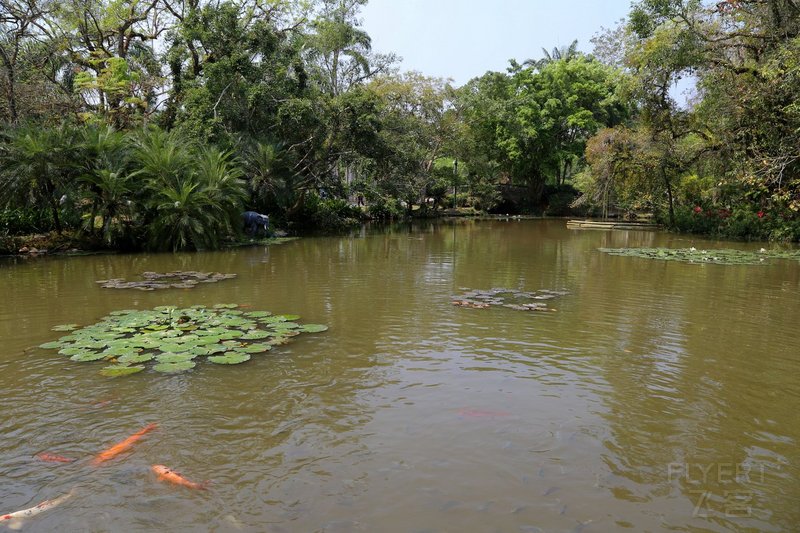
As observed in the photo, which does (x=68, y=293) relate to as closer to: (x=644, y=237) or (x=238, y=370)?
(x=238, y=370)

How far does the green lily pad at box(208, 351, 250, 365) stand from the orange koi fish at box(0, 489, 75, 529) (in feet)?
7.39

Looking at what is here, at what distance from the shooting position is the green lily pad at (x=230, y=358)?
545 cm

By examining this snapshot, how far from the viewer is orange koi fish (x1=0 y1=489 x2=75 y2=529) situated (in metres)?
2.97

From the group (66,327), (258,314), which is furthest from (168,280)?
(258,314)

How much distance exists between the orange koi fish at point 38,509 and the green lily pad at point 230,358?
7.39 feet

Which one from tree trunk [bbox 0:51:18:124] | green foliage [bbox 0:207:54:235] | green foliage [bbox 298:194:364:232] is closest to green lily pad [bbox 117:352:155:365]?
green foliage [bbox 0:207:54:235]

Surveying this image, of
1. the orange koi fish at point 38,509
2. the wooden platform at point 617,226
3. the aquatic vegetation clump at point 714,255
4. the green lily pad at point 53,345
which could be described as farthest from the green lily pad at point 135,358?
the wooden platform at point 617,226

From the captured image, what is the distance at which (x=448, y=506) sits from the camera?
316 cm

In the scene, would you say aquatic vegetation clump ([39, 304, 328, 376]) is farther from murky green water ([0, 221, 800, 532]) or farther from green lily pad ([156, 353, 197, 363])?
murky green water ([0, 221, 800, 532])

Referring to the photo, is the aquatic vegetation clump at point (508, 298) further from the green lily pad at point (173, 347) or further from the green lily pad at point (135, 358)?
the green lily pad at point (135, 358)

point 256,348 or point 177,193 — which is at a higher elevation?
point 177,193

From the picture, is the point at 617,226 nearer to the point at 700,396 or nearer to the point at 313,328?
the point at 313,328

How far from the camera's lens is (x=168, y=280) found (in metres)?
10.5

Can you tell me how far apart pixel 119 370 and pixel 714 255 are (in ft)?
48.8
